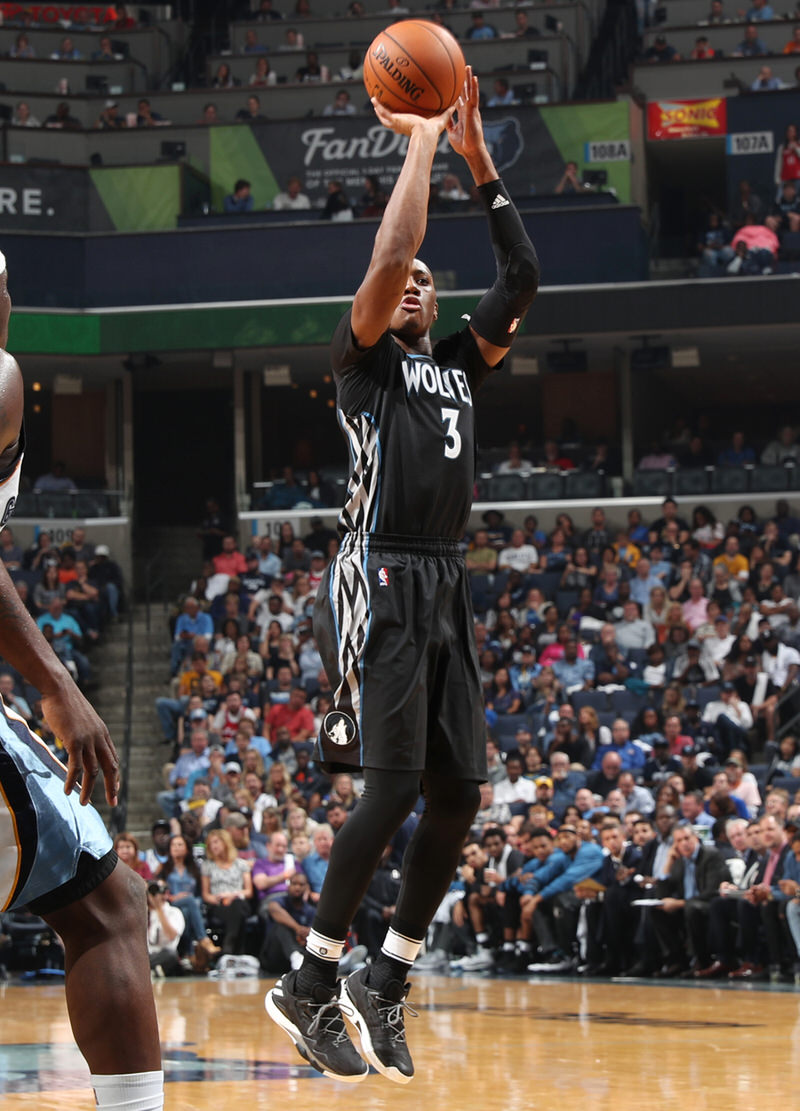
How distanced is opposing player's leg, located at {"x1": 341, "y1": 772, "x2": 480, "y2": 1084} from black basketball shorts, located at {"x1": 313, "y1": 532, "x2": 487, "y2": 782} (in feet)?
0.42

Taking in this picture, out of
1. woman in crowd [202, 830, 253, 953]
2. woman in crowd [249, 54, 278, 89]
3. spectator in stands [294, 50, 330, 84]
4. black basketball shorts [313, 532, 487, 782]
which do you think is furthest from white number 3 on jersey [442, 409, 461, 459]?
woman in crowd [249, 54, 278, 89]

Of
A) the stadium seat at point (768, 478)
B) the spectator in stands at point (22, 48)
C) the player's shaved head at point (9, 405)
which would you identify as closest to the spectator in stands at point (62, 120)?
the spectator in stands at point (22, 48)

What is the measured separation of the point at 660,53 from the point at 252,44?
743 centimetres

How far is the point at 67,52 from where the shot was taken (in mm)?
29281

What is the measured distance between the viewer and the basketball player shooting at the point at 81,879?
11.2 feet

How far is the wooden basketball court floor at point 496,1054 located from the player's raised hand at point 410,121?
264cm

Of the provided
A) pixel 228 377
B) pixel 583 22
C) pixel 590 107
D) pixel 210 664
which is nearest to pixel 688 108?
pixel 590 107

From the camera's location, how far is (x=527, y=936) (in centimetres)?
1324

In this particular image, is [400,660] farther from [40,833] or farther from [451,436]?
[40,833]

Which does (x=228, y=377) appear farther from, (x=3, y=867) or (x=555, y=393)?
(x=3, y=867)

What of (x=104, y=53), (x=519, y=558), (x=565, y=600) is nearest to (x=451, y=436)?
(x=565, y=600)

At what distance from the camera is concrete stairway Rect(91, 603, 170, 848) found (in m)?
18.8

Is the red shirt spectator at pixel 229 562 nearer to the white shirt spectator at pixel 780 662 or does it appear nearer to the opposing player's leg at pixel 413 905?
the white shirt spectator at pixel 780 662

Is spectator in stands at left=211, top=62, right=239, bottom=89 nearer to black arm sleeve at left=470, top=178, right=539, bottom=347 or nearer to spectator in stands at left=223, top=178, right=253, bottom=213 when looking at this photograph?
spectator in stands at left=223, top=178, right=253, bottom=213
